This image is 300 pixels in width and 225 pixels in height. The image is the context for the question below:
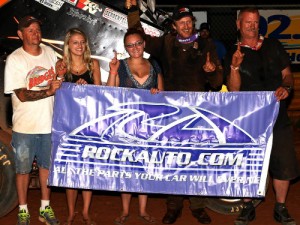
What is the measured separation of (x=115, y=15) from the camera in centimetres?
760

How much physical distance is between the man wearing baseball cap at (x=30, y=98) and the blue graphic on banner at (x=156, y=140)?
0.52 ft

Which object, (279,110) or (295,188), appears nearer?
(279,110)

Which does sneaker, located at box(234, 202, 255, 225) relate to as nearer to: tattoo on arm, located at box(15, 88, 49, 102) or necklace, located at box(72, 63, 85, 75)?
necklace, located at box(72, 63, 85, 75)

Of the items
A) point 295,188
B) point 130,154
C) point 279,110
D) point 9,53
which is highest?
point 9,53

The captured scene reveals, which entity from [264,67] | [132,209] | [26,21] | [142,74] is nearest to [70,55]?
[26,21]

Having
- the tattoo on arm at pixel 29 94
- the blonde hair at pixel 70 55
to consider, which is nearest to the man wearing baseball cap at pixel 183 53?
the blonde hair at pixel 70 55

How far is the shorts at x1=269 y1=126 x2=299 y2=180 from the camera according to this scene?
715 centimetres

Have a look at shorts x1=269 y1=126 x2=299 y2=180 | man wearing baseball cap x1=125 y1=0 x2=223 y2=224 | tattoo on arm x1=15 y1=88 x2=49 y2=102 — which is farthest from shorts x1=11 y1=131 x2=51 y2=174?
shorts x1=269 y1=126 x2=299 y2=180

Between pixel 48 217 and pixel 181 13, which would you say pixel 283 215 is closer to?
pixel 181 13

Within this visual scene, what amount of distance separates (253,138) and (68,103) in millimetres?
1957

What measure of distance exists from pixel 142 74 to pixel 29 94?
4.02 ft

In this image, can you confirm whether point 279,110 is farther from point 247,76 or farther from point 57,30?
point 57,30

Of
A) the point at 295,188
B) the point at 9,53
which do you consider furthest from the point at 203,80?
the point at 295,188

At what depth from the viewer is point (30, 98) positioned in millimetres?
6984
